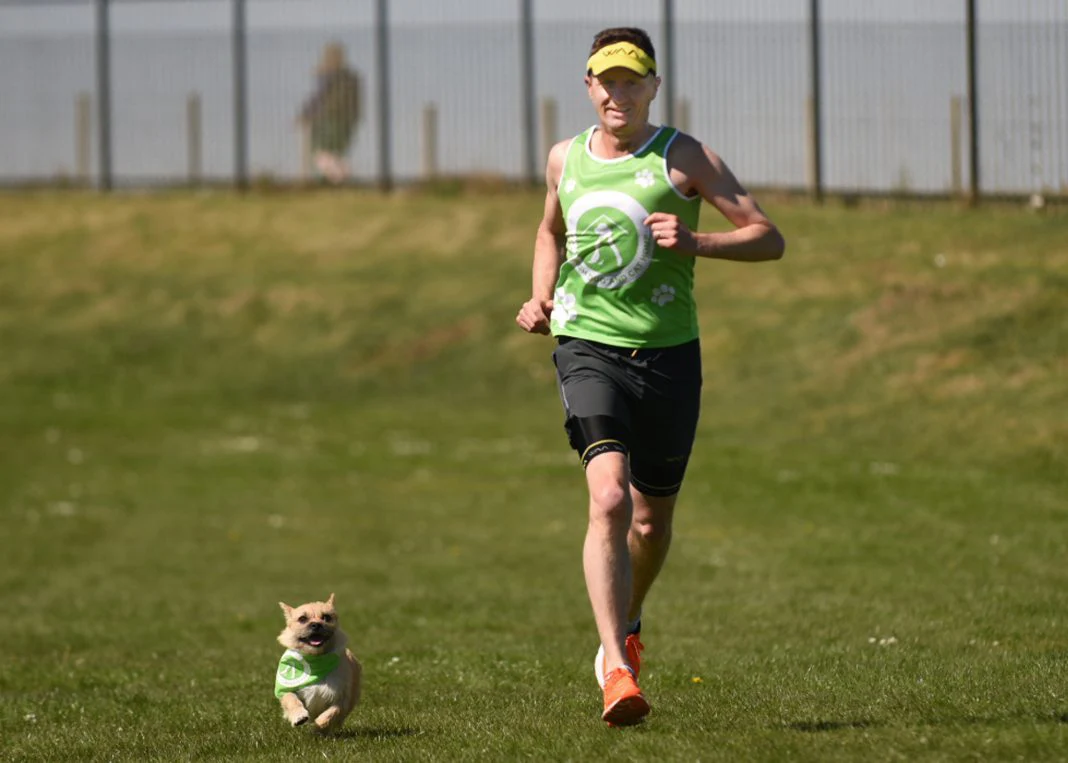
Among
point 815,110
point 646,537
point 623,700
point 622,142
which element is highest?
point 815,110

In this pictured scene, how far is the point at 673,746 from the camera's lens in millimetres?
5840

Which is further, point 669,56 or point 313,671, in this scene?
point 669,56

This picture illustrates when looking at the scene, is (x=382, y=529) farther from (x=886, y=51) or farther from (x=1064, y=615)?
(x=886, y=51)

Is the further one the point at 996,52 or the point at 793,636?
the point at 996,52

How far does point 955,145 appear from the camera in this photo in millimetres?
24031

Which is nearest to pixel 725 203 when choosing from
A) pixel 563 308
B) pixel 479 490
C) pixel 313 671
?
pixel 563 308

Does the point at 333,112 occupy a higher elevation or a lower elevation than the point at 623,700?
higher

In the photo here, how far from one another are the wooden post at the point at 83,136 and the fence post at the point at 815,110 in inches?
555

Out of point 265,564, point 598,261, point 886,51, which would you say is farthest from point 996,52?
point 598,261

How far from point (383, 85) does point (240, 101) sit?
2.94 meters

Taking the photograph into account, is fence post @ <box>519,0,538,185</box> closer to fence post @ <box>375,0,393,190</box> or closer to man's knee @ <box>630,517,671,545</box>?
fence post @ <box>375,0,393,190</box>

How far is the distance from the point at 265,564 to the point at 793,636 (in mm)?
6051

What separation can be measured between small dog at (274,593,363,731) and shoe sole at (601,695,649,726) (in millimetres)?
1113

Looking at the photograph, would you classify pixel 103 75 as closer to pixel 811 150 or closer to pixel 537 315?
pixel 811 150
